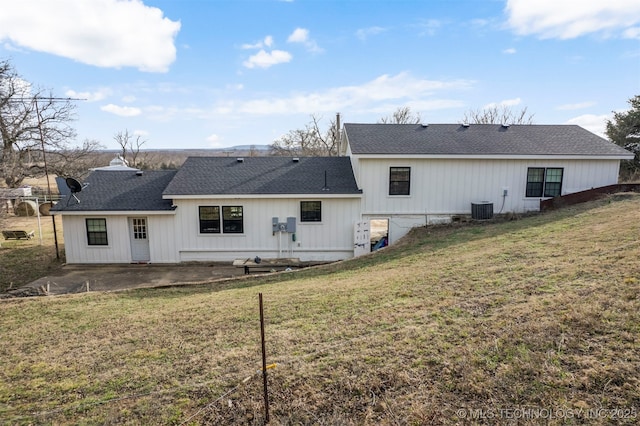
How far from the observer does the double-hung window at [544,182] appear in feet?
49.3

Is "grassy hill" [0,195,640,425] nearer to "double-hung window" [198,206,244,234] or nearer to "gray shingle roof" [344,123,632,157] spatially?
"double-hung window" [198,206,244,234]

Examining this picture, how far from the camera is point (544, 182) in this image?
15.1 metres

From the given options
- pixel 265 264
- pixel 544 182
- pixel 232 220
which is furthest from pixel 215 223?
pixel 544 182

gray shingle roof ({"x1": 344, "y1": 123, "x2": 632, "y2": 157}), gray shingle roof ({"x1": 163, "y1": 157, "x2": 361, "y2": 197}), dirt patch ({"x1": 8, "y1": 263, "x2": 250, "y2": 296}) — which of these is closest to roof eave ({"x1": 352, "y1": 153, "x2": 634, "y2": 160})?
gray shingle roof ({"x1": 344, "y1": 123, "x2": 632, "y2": 157})

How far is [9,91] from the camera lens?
24969 millimetres

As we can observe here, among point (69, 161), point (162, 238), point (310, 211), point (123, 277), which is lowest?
point (123, 277)

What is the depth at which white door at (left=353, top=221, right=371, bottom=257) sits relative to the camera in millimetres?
14461

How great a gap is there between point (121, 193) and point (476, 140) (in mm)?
15785

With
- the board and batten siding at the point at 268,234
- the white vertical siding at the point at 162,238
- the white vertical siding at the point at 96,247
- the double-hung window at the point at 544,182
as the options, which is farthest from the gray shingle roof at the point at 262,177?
the double-hung window at the point at 544,182

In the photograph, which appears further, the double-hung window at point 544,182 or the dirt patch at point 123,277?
the double-hung window at point 544,182

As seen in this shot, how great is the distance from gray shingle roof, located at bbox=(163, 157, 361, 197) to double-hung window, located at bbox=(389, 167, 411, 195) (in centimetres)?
156

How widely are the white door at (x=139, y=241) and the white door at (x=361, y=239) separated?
335 inches

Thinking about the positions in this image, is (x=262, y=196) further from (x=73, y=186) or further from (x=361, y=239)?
(x=73, y=186)

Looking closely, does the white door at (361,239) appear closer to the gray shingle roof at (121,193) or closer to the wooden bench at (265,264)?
the wooden bench at (265,264)
